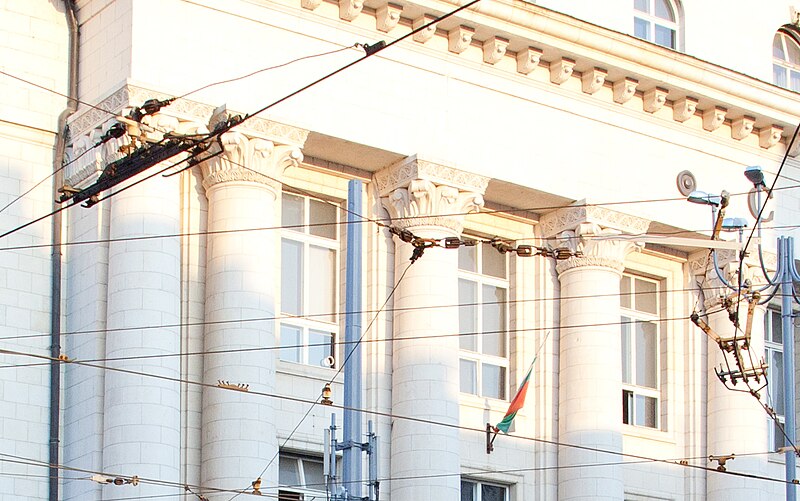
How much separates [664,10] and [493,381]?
873 cm

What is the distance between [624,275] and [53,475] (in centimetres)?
1252

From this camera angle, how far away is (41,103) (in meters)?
33.4

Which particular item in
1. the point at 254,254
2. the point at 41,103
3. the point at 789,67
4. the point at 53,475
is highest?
the point at 789,67

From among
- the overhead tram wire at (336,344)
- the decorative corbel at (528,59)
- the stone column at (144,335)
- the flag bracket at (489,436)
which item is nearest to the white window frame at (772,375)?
the overhead tram wire at (336,344)

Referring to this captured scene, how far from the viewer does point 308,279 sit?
34.8 metres

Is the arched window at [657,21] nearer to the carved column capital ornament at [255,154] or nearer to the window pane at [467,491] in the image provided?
the carved column capital ornament at [255,154]

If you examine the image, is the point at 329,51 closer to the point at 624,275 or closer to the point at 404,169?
the point at 404,169

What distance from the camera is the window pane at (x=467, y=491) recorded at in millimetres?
35906

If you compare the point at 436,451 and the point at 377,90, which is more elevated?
the point at 377,90

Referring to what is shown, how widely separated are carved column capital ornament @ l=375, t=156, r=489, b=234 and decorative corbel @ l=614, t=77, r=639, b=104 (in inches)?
160

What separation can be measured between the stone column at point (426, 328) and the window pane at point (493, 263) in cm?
169

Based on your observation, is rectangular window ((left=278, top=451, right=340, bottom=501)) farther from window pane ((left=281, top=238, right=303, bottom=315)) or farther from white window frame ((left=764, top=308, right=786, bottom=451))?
white window frame ((left=764, top=308, right=786, bottom=451))

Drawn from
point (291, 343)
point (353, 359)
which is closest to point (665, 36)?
point (291, 343)

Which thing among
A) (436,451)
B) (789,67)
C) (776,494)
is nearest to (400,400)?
(436,451)
